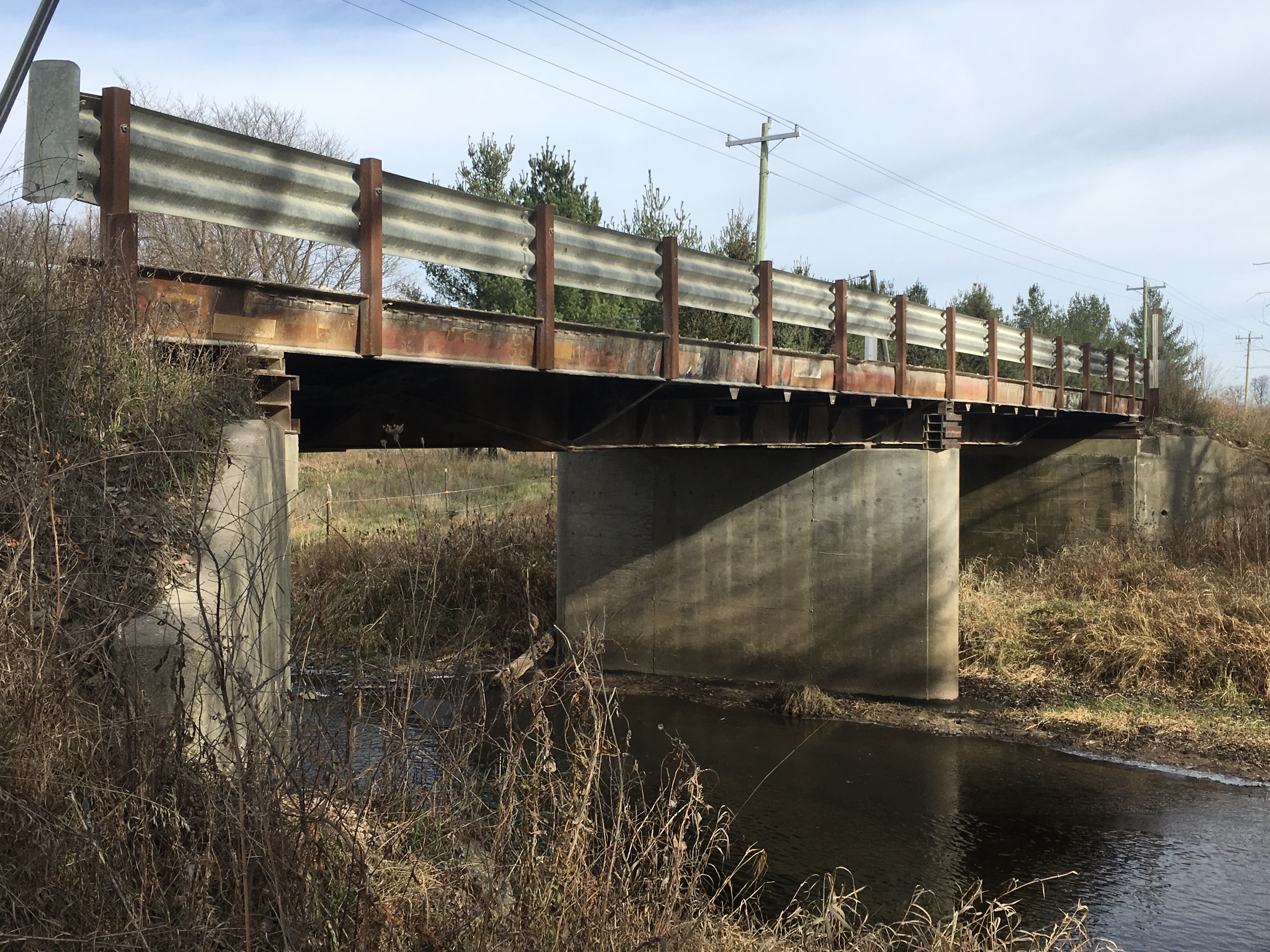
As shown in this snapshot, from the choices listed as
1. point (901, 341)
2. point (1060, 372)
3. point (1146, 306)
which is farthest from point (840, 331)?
point (1146, 306)

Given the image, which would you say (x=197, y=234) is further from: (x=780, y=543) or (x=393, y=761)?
(x=393, y=761)

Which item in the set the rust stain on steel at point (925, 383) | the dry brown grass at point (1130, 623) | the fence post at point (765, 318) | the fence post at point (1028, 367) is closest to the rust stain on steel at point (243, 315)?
the fence post at point (765, 318)

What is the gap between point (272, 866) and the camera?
10.7 ft

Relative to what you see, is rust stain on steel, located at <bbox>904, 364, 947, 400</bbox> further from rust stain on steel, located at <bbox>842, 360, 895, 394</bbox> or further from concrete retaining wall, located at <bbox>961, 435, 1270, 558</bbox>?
concrete retaining wall, located at <bbox>961, 435, 1270, 558</bbox>

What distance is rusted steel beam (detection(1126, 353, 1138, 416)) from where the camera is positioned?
24.3m

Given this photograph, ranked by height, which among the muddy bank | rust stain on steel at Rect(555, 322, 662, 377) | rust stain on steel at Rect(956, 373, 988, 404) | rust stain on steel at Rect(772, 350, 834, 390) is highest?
rust stain on steel at Rect(956, 373, 988, 404)

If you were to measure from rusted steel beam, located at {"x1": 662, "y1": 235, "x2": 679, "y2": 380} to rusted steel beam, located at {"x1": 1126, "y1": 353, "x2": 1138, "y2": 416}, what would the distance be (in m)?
17.7

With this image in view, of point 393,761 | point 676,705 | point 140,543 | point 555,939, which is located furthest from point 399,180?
point 676,705

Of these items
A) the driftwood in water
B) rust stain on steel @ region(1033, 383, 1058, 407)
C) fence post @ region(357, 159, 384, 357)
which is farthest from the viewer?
rust stain on steel @ region(1033, 383, 1058, 407)

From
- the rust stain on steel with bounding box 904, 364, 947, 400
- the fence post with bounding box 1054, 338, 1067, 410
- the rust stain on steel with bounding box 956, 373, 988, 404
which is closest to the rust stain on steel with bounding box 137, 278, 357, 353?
the rust stain on steel with bounding box 904, 364, 947, 400

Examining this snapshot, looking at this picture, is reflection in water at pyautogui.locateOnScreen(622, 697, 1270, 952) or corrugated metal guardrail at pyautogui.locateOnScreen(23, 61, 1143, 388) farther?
reflection in water at pyautogui.locateOnScreen(622, 697, 1270, 952)

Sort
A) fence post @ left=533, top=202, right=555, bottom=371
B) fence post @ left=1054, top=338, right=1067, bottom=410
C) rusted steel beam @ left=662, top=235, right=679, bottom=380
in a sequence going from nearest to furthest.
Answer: fence post @ left=533, top=202, right=555, bottom=371, rusted steel beam @ left=662, top=235, right=679, bottom=380, fence post @ left=1054, top=338, right=1067, bottom=410

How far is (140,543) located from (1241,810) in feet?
38.0

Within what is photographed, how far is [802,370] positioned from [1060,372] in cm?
959
